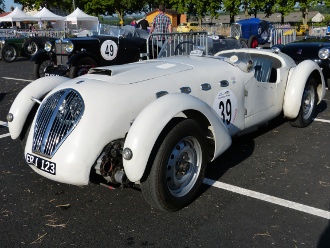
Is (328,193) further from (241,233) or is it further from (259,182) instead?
(241,233)

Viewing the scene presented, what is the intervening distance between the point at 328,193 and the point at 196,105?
154 cm

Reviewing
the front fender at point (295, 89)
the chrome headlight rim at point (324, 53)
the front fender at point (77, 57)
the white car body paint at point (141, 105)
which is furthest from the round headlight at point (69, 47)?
the front fender at point (295, 89)

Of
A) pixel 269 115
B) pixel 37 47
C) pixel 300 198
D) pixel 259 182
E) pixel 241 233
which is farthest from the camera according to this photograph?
pixel 37 47

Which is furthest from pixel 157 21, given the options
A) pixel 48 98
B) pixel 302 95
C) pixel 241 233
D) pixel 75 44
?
pixel 241 233

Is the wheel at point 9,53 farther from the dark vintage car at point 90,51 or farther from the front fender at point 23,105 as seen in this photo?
the front fender at point 23,105

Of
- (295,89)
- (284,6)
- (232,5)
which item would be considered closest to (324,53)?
(295,89)

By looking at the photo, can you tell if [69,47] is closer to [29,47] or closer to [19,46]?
[29,47]

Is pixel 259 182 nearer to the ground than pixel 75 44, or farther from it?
nearer to the ground

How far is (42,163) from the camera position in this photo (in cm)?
308

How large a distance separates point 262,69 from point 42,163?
317cm

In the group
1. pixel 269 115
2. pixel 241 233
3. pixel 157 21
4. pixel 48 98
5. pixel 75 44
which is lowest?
pixel 241 233

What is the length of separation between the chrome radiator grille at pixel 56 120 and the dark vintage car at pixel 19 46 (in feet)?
46.3

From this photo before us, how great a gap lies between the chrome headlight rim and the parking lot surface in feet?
14.0

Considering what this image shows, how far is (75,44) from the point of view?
958 cm
